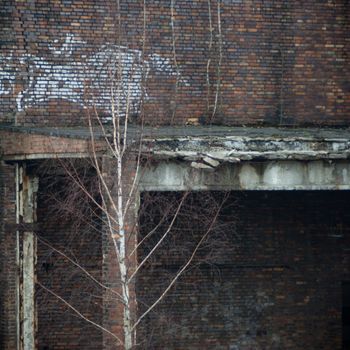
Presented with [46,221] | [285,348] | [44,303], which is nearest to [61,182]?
[46,221]

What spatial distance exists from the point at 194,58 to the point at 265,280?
4087 millimetres

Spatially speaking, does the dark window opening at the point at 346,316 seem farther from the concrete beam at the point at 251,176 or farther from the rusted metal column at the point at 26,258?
the rusted metal column at the point at 26,258

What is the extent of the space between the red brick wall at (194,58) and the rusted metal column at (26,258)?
1.14 meters

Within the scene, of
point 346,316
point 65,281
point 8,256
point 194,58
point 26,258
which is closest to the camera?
point 8,256

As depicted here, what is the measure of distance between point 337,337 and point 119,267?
5759 mm

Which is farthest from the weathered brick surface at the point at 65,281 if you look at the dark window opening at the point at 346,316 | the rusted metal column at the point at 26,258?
the dark window opening at the point at 346,316

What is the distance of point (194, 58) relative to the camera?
1423cm

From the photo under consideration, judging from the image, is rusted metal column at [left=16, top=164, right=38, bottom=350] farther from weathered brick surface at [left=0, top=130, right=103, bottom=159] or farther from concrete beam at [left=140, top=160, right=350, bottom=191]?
concrete beam at [left=140, top=160, right=350, bottom=191]

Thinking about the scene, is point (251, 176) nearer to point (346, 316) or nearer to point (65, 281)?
point (65, 281)

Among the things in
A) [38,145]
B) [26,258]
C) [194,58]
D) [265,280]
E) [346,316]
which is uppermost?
[194,58]

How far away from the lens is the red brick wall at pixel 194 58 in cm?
1369

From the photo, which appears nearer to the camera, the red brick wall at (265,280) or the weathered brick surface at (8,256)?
the weathered brick surface at (8,256)

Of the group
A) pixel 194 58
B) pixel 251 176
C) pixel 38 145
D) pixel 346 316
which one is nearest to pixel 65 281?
pixel 38 145

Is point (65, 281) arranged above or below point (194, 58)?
below
